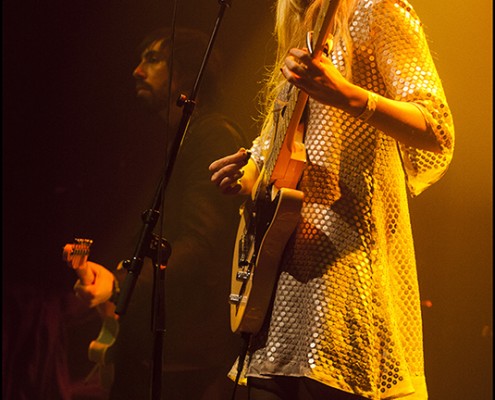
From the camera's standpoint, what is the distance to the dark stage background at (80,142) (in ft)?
8.34

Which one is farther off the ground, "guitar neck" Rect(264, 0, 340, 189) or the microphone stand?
"guitar neck" Rect(264, 0, 340, 189)

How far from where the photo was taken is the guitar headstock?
2494mm

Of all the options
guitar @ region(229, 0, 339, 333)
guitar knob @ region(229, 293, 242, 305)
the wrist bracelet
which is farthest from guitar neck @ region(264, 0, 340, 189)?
guitar knob @ region(229, 293, 242, 305)

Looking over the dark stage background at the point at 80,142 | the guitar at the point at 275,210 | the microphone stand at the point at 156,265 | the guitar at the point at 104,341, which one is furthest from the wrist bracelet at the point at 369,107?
the guitar at the point at 104,341

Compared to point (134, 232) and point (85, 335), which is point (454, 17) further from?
point (85, 335)

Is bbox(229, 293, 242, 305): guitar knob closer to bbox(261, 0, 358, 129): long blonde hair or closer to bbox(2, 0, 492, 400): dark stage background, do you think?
bbox(261, 0, 358, 129): long blonde hair

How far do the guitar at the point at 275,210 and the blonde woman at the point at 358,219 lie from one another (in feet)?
0.07

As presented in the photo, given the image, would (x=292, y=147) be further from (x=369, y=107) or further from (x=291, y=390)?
(x=291, y=390)

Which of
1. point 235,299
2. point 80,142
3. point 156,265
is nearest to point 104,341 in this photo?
point 80,142

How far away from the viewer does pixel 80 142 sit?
2578 mm

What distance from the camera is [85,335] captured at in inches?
104

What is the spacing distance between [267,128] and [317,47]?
580 millimetres

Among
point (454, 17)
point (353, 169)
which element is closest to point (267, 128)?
point (353, 169)

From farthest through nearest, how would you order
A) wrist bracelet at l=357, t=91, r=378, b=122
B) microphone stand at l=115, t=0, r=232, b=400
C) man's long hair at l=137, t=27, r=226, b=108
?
man's long hair at l=137, t=27, r=226, b=108 → microphone stand at l=115, t=0, r=232, b=400 → wrist bracelet at l=357, t=91, r=378, b=122
